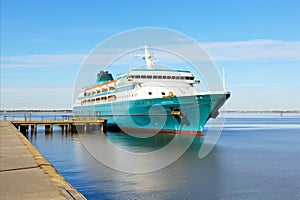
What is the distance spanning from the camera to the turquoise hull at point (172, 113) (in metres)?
37.4

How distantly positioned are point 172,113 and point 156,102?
91.0 inches

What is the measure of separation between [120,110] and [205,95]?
15125mm

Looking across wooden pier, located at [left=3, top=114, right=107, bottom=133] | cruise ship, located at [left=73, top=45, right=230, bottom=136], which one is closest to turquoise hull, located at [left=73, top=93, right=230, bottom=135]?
cruise ship, located at [left=73, top=45, right=230, bottom=136]

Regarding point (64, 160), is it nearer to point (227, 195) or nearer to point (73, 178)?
point (73, 178)

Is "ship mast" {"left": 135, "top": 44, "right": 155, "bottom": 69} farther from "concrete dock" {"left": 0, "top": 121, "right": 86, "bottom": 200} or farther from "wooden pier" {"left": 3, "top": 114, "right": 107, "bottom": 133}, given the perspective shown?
"concrete dock" {"left": 0, "top": 121, "right": 86, "bottom": 200}

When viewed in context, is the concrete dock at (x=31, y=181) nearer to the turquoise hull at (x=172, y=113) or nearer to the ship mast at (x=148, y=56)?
the turquoise hull at (x=172, y=113)

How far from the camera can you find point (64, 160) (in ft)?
82.7

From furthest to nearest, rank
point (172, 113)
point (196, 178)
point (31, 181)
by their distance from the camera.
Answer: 1. point (172, 113)
2. point (196, 178)
3. point (31, 181)

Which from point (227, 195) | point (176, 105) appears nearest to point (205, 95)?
point (176, 105)

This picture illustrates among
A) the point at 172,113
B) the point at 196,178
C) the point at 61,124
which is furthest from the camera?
the point at 61,124

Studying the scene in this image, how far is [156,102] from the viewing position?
40.3 metres

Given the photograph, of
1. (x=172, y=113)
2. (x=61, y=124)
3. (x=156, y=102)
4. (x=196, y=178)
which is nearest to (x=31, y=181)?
(x=196, y=178)

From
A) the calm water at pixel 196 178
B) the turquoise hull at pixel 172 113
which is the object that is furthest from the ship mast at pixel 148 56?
the calm water at pixel 196 178

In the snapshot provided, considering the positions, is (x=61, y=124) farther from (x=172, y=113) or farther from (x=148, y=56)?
(x=172, y=113)
